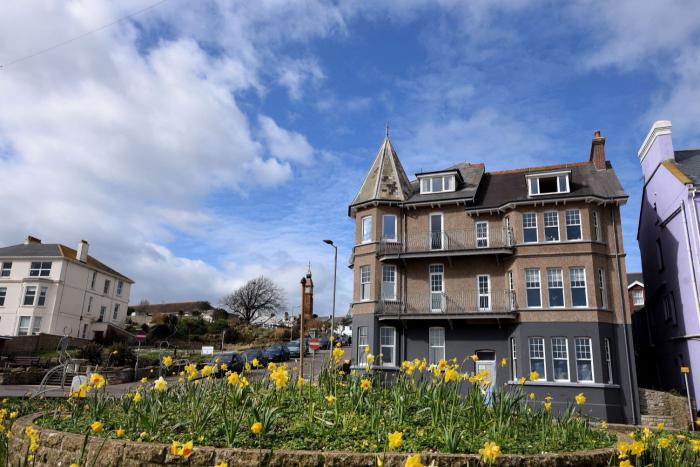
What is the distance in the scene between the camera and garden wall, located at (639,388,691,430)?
70.2 feet

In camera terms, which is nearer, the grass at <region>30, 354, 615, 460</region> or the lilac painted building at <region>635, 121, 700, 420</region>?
the grass at <region>30, 354, 615, 460</region>

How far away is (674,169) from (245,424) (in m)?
25.4

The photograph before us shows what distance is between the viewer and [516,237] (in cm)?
2623

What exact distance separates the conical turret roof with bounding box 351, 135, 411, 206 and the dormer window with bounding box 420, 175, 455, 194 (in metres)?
1.13

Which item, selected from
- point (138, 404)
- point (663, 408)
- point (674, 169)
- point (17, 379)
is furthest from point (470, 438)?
point (17, 379)

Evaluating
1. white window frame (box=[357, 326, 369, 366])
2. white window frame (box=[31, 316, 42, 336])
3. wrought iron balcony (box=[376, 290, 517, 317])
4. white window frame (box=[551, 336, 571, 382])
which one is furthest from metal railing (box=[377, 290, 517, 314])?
white window frame (box=[31, 316, 42, 336])

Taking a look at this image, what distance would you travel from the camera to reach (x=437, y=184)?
30.0m

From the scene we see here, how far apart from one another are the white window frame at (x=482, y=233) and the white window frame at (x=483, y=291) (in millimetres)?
1785

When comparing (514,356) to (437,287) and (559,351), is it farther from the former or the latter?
(437,287)

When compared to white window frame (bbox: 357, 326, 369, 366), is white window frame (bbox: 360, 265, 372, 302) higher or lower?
higher

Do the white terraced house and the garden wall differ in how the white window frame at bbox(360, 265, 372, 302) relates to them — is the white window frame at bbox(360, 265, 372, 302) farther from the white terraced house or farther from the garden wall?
the white terraced house

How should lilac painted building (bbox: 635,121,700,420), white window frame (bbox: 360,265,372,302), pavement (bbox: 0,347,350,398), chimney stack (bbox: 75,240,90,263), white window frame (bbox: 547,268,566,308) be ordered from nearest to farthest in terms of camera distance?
pavement (bbox: 0,347,350,398)
lilac painted building (bbox: 635,121,700,420)
white window frame (bbox: 547,268,566,308)
white window frame (bbox: 360,265,372,302)
chimney stack (bbox: 75,240,90,263)

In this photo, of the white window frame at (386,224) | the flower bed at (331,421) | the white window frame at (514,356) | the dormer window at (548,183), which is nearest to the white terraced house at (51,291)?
the white window frame at (386,224)

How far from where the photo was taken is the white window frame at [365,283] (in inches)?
1126
